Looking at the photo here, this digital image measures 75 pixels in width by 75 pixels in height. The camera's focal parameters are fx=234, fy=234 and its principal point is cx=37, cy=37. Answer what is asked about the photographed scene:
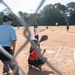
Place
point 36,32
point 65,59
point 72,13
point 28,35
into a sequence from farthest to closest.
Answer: point 72,13 → point 36,32 → point 65,59 → point 28,35

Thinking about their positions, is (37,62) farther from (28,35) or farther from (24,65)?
(28,35)

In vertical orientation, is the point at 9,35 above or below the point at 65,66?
above

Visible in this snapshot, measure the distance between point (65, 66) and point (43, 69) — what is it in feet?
2.55

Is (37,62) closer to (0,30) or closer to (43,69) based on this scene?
(43,69)

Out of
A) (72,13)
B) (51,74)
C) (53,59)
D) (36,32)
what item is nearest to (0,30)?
(51,74)

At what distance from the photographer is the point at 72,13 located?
5669cm

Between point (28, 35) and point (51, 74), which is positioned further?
point (51, 74)

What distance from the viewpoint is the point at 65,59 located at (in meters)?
8.34

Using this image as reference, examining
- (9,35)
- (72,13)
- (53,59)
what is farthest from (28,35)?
(72,13)

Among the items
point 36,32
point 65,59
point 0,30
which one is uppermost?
point 0,30

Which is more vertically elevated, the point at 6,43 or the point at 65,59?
the point at 6,43

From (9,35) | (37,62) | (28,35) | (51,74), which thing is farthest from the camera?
(37,62)

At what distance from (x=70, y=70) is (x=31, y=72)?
3.70 feet

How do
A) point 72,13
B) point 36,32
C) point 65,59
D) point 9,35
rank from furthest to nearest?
point 72,13, point 36,32, point 65,59, point 9,35
